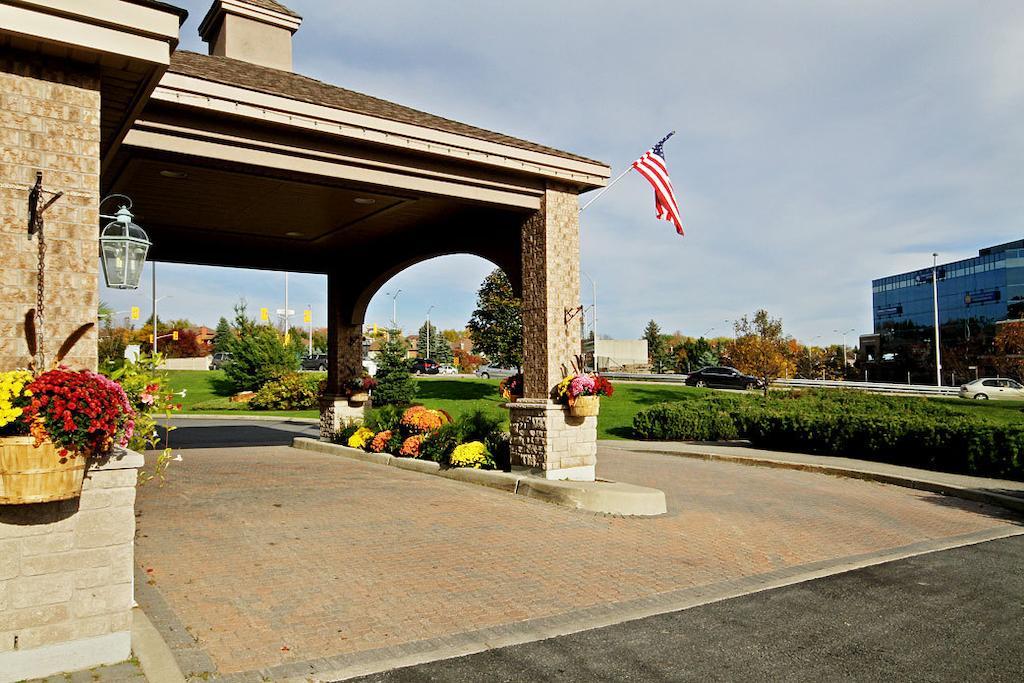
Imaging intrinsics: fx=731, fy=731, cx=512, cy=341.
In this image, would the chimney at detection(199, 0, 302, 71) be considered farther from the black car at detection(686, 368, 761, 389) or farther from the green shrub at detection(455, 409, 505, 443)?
the black car at detection(686, 368, 761, 389)

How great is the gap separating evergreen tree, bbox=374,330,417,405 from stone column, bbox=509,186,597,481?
1987cm

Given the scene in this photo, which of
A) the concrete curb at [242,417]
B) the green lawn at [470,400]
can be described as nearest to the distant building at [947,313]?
the green lawn at [470,400]

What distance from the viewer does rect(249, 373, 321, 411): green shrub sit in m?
36.5

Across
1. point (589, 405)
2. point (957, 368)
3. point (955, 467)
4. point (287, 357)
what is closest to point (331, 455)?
point (589, 405)

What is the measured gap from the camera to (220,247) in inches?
690

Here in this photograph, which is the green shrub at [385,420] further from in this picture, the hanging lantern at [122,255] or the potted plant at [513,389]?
the hanging lantern at [122,255]

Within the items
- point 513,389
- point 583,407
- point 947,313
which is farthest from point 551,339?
point 947,313

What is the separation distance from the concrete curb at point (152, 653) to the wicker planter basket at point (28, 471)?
4.12 ft

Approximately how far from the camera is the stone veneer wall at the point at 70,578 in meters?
4.65

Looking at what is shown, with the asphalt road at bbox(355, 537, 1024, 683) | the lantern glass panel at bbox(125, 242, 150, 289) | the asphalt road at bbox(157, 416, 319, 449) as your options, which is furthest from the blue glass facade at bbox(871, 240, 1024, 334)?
the lantern glass panel at bbox(125, 242, 150, 289)

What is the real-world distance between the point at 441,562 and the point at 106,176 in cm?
750

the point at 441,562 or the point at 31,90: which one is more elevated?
the point at 31,90

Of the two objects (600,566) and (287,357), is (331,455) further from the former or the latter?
(287,357)

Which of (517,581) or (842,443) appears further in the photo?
(842,443)
